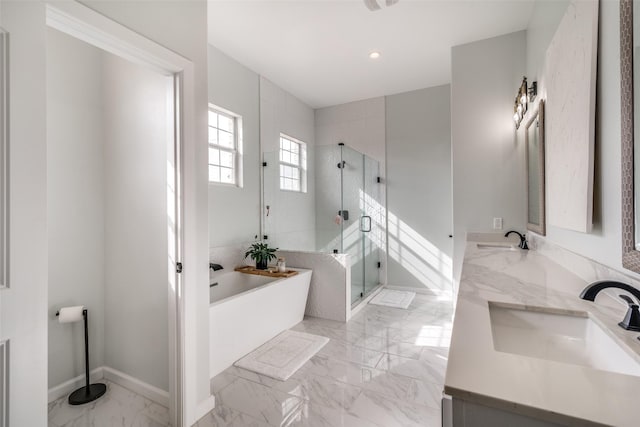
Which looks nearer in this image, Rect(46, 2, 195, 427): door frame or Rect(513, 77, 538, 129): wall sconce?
Rect(46, 2, 195, 427): door frame

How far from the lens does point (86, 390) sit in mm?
1983

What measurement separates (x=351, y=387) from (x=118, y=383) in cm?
167

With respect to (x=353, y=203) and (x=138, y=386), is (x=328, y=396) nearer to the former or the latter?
(x=138, y=386)

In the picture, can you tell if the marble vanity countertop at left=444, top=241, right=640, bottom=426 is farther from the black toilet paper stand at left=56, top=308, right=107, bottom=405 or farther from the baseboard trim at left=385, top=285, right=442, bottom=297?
the baseboard trim at left=385, top=285, right=442, bottom=297

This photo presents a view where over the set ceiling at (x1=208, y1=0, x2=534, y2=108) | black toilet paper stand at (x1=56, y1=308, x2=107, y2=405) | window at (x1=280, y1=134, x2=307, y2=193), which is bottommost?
black toilet paper stand at (x1=56, y1=308, x2=107, y2=405)

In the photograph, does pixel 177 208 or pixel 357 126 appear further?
pixel 357 126

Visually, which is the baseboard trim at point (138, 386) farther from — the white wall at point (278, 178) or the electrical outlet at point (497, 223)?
the electrical outlet at point (497, 223)

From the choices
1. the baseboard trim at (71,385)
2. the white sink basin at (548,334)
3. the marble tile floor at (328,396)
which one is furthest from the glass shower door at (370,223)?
the white sink basin at (548,334)

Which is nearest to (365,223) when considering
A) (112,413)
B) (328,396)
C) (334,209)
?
(334,209)

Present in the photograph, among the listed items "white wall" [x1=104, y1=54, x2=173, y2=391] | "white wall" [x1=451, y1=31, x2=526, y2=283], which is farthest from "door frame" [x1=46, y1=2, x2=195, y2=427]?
"white wall" [x1=451, y1=31, x2=526, y2=283]

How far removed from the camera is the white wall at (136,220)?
1840mm

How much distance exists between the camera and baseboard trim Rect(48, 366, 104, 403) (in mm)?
1961

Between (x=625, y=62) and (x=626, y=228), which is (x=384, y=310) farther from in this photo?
(x=625, y=62)

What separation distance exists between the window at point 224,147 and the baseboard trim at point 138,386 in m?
1.87
